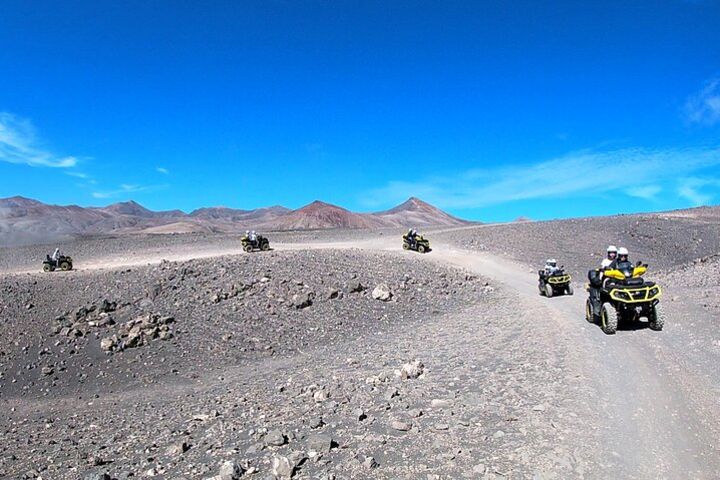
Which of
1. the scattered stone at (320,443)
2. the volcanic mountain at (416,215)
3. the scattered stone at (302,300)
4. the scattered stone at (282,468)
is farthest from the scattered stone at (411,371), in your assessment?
the volcanic mountain at (416,215)

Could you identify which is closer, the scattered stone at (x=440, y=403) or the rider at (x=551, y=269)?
the scattered stone at (x=440, y=403)

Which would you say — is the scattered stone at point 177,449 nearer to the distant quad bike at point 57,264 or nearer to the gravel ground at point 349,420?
the gravel ground at point 349,420

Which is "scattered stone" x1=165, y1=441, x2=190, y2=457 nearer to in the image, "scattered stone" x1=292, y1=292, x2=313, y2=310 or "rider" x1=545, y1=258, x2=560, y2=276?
"scattered stone" x1=292, y1=292, x2=313, y2=310

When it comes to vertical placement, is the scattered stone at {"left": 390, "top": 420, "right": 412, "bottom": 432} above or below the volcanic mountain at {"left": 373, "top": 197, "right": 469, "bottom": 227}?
below

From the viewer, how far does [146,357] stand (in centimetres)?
1336

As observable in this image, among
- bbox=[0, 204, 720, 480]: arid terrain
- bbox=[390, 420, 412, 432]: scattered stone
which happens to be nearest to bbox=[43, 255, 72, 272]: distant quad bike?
bbox=[0, 204, 720, 480]: arid terrain

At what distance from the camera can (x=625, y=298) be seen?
32.7ft

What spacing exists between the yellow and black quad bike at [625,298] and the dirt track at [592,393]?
0.32 m

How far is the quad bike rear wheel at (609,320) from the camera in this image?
10.0 meters

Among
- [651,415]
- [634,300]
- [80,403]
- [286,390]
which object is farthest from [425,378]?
[80,403]

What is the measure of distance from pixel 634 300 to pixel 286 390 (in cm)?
735

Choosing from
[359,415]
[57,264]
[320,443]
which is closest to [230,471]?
[320,443]

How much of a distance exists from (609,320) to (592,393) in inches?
145

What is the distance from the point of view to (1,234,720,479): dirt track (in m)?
5.07
